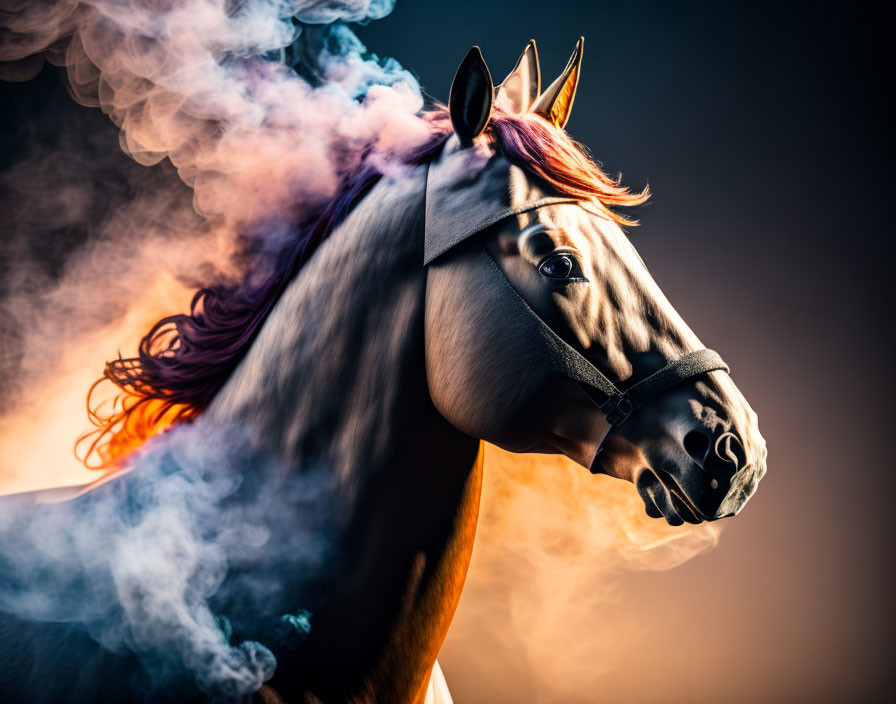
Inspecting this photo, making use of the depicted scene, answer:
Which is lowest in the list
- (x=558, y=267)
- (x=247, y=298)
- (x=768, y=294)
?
(x=768, y=294)

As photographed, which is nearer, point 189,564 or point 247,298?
point 189,564

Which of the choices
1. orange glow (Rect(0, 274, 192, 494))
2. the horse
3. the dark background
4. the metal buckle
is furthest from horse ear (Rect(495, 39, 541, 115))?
the dark background

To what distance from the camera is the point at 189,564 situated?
576mm

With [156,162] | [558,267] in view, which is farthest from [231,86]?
[558,267]

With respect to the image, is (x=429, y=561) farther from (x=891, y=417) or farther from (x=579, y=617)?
(x=891, y=417)

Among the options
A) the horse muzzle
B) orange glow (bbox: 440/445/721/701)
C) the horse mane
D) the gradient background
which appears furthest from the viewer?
the gradient background

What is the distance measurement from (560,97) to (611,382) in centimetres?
38

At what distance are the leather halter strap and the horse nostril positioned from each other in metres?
0.04

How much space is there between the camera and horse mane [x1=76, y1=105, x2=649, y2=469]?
632 mm

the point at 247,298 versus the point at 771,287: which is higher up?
the point at 247,298

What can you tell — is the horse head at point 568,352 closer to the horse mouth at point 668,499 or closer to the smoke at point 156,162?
the horse mouth at point 668,499

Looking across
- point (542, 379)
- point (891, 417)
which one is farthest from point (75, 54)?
point (891, 417)

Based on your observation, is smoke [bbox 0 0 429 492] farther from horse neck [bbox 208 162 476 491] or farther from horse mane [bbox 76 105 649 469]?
horse neck [bbox 208 162 476 491]

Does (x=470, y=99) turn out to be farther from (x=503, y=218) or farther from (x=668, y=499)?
(x=668, y=499)
